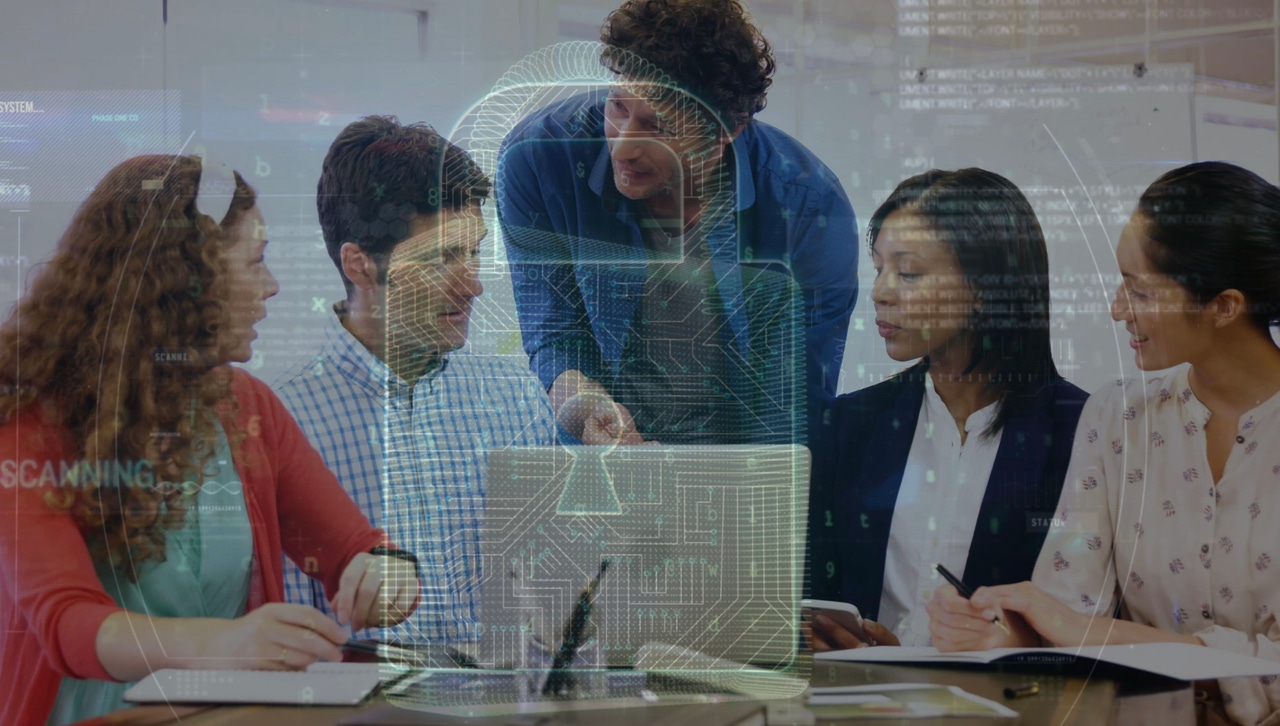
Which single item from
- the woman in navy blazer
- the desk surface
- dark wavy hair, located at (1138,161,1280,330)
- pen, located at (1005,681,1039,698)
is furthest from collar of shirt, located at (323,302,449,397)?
dark wavy hair, located at (1138,161,1280,330)

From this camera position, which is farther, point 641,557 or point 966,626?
point 966,626

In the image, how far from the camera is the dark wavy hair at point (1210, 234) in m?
1.76

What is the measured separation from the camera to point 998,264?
1.77 metres

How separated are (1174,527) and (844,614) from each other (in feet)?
1.88

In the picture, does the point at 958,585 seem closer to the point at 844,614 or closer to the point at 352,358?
the point at 844,614

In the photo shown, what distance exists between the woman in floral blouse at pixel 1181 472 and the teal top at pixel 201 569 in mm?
1212

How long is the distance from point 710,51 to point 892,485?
0.81 m

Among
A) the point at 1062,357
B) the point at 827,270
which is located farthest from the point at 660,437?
the point at 1062,357

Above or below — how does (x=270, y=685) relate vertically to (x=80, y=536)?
below

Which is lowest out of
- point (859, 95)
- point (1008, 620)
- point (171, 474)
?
point (1008, 620)

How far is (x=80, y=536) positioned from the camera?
71.9 inches

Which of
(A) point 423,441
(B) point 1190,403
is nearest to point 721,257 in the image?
(A) point 423,441

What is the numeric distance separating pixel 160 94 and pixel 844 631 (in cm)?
152

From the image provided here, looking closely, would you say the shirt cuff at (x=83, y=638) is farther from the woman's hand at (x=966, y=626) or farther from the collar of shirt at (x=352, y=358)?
the woman's hand at (x=966, y=626)
